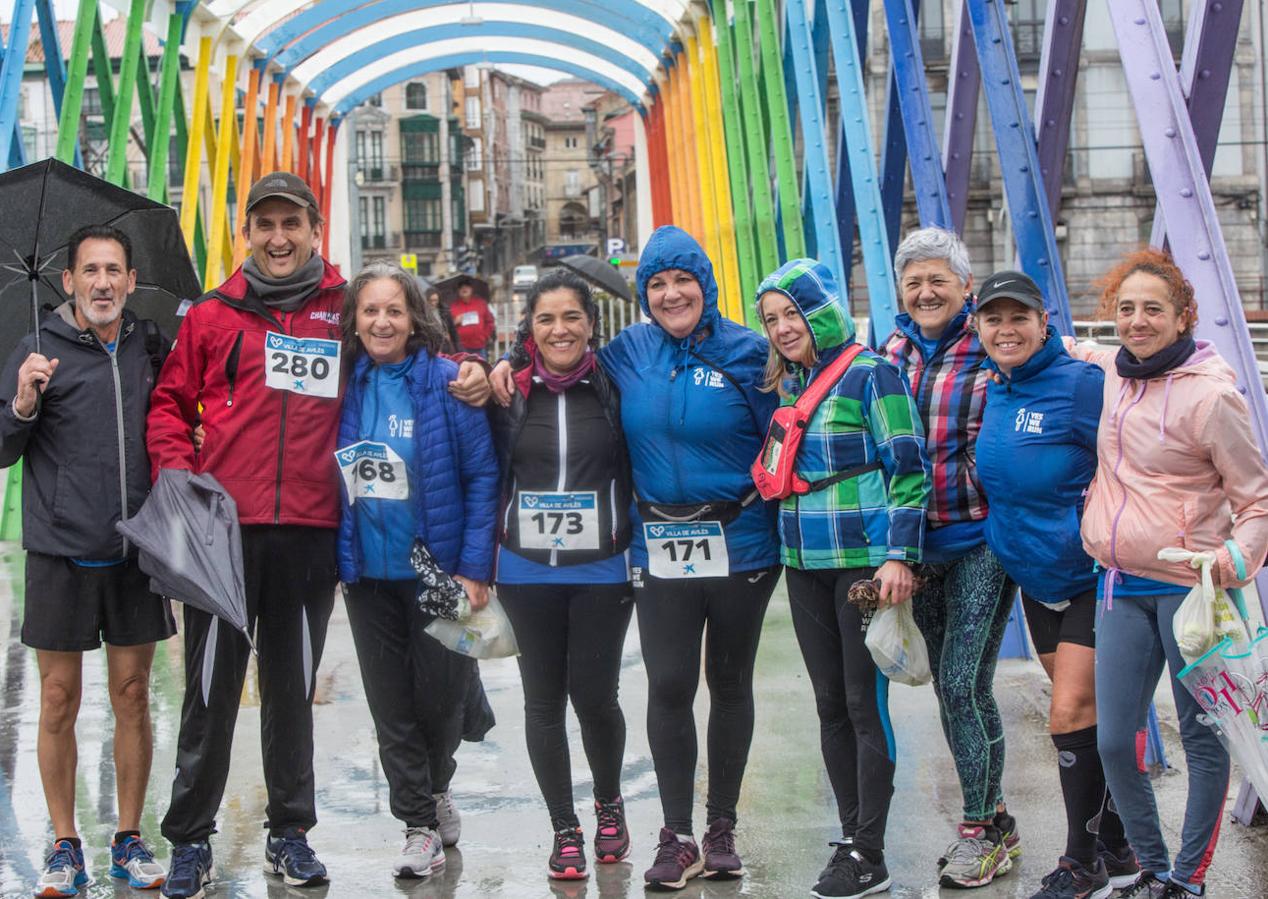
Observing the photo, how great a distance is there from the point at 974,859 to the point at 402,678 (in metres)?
1.67

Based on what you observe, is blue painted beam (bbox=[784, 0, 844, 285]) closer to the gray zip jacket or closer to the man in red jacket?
the man in red jacket

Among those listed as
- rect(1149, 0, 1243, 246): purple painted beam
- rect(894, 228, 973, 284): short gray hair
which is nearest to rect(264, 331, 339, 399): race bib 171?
rect(894, 228, 973, 284): short gray hair

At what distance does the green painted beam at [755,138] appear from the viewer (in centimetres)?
1236

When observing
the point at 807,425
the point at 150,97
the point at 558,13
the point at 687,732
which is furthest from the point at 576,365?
the point at 558,13

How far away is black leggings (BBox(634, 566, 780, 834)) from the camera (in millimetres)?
4715

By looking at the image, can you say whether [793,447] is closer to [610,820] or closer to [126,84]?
[610,820]

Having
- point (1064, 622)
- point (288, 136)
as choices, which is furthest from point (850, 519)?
point (288, 136)

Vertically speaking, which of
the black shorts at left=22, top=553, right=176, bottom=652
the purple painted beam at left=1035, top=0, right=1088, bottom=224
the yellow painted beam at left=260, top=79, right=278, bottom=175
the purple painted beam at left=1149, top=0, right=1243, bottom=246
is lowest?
the black shorts at left=22, top=553, right=176, bottom=652

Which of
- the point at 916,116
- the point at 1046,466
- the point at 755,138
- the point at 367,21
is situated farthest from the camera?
the point at 367,21

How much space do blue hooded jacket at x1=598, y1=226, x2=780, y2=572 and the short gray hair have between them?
460 mm

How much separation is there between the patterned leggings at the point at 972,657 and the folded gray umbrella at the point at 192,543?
1.85 metres

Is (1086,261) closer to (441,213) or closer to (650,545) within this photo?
(650,545)

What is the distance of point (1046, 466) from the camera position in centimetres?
432

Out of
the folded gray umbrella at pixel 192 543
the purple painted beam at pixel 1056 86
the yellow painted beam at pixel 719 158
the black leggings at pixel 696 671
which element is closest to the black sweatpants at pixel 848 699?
the black leggings at pixel 696 671
